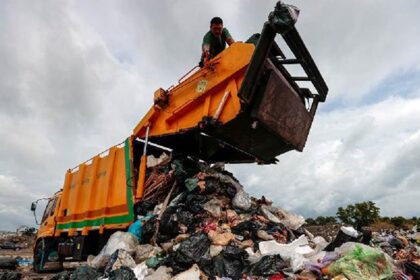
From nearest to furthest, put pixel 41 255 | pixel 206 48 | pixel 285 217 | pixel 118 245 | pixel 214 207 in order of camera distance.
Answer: pixel 118 245 → pixel 214 207 → pixel 206 48 → pixel 285 217 → pixel 41 255

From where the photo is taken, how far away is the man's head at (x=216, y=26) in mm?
5406

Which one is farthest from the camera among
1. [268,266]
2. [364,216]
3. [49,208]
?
[364,216]

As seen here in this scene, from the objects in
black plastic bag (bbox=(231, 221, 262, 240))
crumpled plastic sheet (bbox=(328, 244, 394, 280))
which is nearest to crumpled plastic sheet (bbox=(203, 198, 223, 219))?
black plastic bag (bbox=(231, 221, 262, 240))

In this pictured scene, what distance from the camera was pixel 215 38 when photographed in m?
5.48

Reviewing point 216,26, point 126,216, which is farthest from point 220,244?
point 216,26

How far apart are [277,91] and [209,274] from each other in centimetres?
226

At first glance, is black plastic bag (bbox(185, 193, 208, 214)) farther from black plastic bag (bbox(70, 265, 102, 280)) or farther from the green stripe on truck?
black plastic bag (bbox(70, 265, 102, 280))

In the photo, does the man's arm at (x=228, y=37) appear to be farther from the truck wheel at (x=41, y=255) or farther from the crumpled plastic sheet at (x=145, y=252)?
the truck wheel at (x=41, y=255)

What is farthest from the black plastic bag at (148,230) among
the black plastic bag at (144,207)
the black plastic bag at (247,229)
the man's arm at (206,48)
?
the man's arm at (206,48)

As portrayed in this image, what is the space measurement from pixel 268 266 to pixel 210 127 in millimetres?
1896

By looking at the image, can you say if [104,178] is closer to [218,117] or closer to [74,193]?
[74,193]

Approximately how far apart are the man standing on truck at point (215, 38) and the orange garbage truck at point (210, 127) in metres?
0.48

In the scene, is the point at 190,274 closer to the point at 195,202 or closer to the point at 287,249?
the point at 287,249

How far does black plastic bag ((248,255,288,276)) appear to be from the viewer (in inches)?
145
